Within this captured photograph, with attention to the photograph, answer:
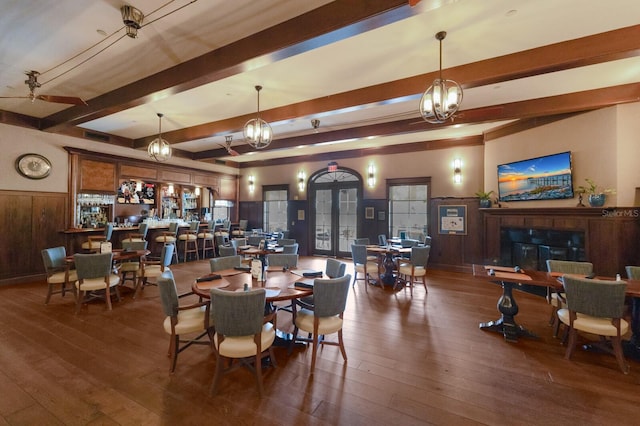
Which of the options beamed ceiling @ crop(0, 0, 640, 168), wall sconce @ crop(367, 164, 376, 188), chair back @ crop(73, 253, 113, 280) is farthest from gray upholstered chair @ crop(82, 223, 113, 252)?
wall sconce @ crop(367, 164, 376, 188)

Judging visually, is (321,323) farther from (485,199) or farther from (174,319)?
(485,199)

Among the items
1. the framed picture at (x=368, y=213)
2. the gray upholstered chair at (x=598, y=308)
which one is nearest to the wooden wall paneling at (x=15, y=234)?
the framed picture at (x=368, y=213)

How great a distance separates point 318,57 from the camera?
3.49 metres

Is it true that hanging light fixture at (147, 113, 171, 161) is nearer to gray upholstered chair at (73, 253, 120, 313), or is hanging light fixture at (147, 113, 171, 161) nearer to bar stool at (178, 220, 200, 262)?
gray upholstered chair at (73, 253, 120, 313)

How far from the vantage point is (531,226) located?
18.0ft

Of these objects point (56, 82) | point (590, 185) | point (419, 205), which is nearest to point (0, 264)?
point (56, 82)

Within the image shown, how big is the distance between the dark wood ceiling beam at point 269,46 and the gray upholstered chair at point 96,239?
10.5 feet

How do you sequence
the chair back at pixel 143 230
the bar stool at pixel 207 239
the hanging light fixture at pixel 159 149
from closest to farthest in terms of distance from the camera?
the hanging light fixture at pixel 159 149 → the chair back at pixel 143 230 → the bar stool at pixel 207 239

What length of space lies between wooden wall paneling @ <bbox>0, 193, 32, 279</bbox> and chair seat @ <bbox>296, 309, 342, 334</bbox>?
22.2 ft

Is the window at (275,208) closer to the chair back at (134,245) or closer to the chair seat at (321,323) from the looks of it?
the chair back at (134,245)

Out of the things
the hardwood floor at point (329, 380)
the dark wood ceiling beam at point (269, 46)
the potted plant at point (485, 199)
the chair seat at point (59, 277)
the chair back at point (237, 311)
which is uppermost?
the dark wood ceiling beam at point (269, 46)

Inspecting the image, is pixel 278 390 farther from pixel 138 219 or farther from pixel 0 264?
pixel 138 219

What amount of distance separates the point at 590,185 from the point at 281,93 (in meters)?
5.50

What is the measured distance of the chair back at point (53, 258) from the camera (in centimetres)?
437
